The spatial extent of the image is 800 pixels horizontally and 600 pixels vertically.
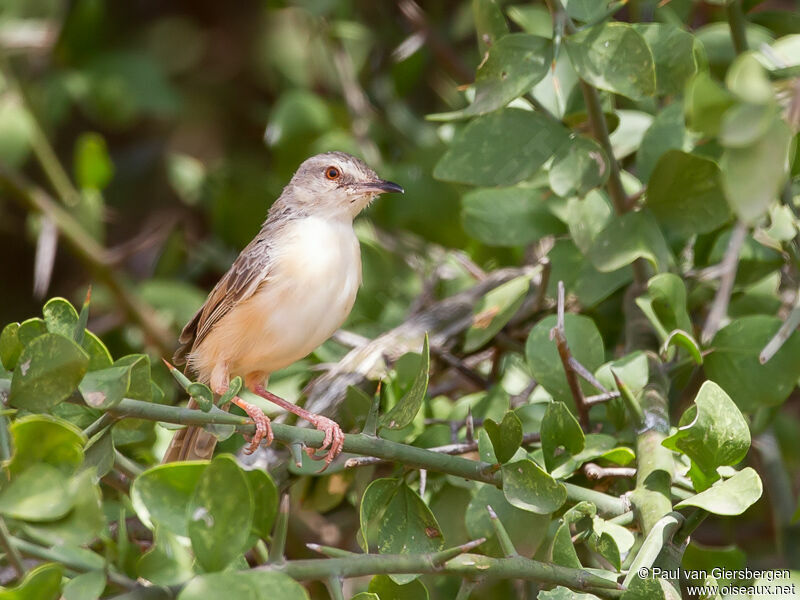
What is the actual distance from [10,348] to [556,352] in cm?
168

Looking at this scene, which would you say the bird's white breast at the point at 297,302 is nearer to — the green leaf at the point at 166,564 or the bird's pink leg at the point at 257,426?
the bird's pink leg at the point at 257,426

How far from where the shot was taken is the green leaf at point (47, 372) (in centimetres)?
201

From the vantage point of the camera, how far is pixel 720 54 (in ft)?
13.2

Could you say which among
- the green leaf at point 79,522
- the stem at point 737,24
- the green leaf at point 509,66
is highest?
the green leaf at point 509,66

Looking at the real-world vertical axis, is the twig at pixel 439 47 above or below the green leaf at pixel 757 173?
below

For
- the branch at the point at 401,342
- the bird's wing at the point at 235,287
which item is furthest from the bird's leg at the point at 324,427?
the bird's wing at the point at 235,287

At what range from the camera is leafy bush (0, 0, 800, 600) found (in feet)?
6.33

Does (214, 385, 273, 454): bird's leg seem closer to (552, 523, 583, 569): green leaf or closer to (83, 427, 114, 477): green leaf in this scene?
(83, 427, 114, 477): green leaf

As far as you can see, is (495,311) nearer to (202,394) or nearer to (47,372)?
(202,394)

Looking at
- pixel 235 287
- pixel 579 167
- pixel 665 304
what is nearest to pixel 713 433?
pixel 665 304

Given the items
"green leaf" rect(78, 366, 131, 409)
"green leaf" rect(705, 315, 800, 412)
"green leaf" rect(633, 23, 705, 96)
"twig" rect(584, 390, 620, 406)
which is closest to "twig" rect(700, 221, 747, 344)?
"green leaf" rect(705, 315, 800, 412)

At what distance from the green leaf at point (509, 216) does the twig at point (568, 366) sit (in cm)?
72

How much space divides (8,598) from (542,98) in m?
2.48

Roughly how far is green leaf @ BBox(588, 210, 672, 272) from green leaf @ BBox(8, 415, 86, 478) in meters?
1.85
